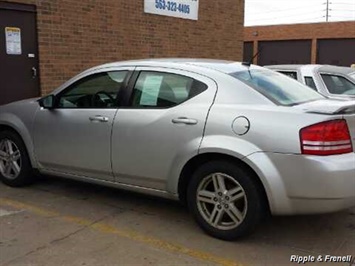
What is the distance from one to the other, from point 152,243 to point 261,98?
5.07 ft

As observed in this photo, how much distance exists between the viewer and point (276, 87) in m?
4.56

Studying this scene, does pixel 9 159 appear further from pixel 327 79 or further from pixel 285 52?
pixel 285 52

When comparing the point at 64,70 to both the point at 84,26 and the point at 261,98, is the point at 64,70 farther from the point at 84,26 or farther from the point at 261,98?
the point at 261,98

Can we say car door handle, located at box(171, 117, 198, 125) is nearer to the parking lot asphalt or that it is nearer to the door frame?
the parking lot asphalt

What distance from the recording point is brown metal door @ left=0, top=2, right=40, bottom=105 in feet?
26.2

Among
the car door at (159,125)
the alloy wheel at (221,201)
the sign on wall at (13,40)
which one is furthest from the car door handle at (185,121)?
the sign on wall at (13,40)

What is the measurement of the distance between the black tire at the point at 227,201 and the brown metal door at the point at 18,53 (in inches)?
195

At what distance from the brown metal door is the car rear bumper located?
5460 millimetres

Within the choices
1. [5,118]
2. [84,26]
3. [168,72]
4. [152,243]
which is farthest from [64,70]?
[152,243]

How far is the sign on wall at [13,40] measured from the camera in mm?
8023

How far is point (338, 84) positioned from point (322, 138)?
517 centimetres

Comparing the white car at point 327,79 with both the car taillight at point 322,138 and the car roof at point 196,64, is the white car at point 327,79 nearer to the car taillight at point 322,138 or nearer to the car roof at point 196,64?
the car roof at point 196,64

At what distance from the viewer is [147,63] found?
4.90 meters

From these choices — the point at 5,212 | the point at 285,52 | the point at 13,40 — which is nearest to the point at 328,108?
the point at 5,212
